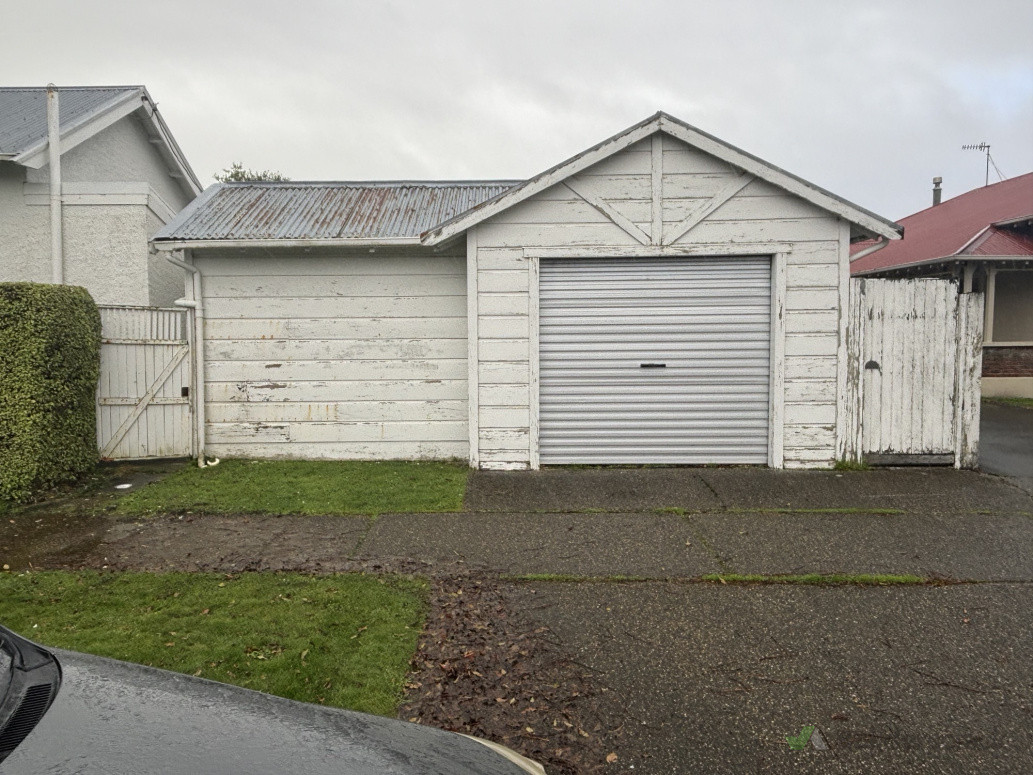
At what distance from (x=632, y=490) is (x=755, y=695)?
13.0 feet

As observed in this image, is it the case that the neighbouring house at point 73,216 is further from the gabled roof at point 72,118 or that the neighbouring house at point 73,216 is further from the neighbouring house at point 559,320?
the neighbouring house at point 559,320

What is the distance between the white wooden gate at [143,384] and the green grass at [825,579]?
6.68 metres

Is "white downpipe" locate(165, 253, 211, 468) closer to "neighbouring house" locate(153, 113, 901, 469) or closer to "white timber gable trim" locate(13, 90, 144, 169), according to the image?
"neighbouring house" locate(153, 113, 901, 469)

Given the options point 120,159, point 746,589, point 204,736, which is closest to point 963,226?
point 746,589

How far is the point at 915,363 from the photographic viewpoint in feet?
26.2

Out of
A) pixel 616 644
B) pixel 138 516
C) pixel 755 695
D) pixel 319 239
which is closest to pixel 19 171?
pixel 319 239

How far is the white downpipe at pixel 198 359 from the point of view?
847 centimetres

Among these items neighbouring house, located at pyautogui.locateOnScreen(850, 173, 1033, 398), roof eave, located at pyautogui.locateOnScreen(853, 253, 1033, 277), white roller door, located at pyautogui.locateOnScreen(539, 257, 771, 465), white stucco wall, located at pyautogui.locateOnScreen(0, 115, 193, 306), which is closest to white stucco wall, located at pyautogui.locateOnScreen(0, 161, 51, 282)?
white stucco wall, located at pyautogui.locateOnScreen(0, 115, 193, 306)

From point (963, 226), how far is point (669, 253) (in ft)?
44.2

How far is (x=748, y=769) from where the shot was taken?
2.85m

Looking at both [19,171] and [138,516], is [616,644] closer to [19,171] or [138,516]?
[138,516]

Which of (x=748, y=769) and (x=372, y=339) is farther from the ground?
(x=372, y=339)

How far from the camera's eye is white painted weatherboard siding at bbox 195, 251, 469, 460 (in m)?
8.59

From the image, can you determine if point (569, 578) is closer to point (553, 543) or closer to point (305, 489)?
point (553, 543)
